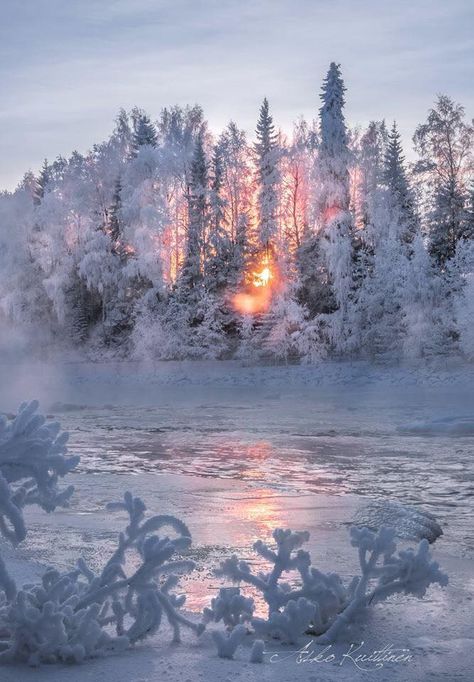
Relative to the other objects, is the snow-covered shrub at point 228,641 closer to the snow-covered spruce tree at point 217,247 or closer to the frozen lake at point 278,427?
the frozen lake at point 278,427

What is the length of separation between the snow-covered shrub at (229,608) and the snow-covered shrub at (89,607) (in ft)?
1.03

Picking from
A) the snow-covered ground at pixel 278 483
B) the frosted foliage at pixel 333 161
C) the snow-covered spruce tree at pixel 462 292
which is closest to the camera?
the snow-covered ground at pixel 278 483

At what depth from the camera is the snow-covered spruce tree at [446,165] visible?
43156 millimetres

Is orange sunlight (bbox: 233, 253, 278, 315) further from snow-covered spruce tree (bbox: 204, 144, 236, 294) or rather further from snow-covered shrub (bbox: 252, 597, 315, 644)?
snow-covered shrub (bbox: 252, 597, 315, 644)

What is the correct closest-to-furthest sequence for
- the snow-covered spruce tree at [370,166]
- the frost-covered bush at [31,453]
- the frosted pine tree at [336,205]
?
the frost-covered bush at [31,453], the frosted pine tree at [336,205], the snow-covered spruce tree at [370,166]

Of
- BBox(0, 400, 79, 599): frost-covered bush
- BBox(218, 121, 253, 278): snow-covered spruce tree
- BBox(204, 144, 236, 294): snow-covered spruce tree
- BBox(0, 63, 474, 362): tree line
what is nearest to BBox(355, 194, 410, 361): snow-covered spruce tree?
BBox(0, 63, 474, 362): tree line

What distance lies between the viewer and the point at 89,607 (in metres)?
4.07

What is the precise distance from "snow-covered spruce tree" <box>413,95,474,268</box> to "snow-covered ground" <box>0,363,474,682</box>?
11.4 meters

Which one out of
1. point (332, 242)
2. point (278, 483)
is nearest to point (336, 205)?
point (332, 242)

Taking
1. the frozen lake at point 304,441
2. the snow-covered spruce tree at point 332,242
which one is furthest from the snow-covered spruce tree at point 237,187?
the frozen lake at point 304,441

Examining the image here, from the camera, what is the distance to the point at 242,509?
10297mm

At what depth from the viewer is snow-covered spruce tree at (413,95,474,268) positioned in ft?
142

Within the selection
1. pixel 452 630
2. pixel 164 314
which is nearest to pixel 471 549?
pixel 452 630

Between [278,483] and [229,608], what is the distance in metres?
8.02
